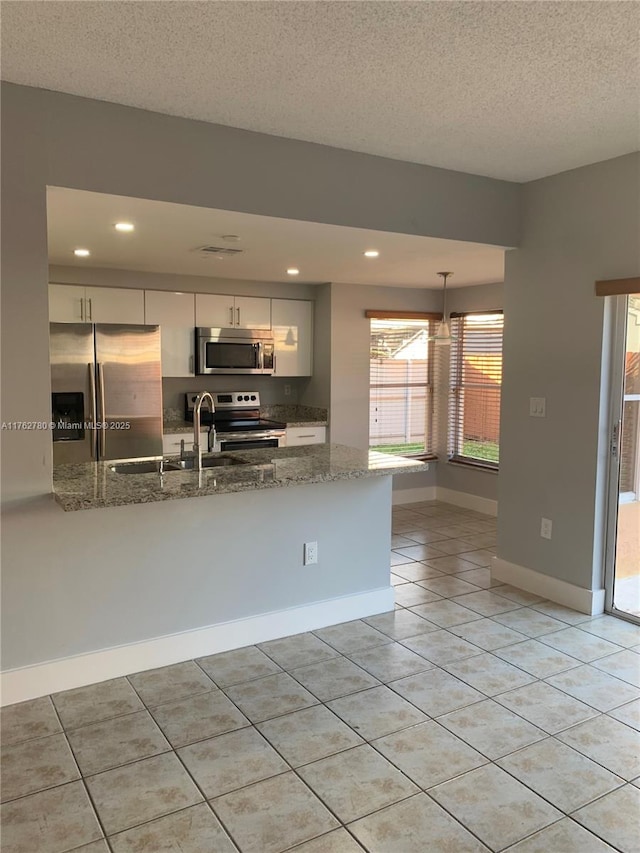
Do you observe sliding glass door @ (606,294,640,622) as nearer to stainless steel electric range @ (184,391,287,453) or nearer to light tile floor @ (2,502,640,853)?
light tile floor @ (2,502,640,853)

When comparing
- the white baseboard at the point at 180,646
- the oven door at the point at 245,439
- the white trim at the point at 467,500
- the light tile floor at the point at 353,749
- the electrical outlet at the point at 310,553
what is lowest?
the light tile floor at the point at 353,749

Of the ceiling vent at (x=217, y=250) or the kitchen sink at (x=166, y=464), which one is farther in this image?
the ceiling vent at (x=217, y=250)

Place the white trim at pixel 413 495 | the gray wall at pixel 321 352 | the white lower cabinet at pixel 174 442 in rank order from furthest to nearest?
the white trim at pixel 413 495, the gray wall at pixel 321 352, the white lower cabinet at pixel 174 442

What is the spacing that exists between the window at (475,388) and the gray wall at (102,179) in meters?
2.95

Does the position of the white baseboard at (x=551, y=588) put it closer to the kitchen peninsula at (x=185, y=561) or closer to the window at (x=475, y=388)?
the kitchen peninsula at (x=185, y=561)

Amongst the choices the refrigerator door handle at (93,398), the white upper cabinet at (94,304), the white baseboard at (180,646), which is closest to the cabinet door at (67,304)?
the white upper cabinet at (94,304)

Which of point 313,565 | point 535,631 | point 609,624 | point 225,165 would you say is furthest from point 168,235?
point 609,624

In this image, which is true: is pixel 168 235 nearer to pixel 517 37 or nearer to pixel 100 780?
pixel 517 37

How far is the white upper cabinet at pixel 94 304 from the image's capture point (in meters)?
4.85

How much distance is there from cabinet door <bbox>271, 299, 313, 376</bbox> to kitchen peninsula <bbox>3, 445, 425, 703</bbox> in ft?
7.52

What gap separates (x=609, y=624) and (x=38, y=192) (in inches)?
137

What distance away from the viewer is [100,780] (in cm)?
225

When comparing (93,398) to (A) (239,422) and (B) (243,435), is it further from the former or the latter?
(A) (239,422)

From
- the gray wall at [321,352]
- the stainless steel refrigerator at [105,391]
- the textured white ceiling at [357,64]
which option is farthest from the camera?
the gray wall at [321,352]
